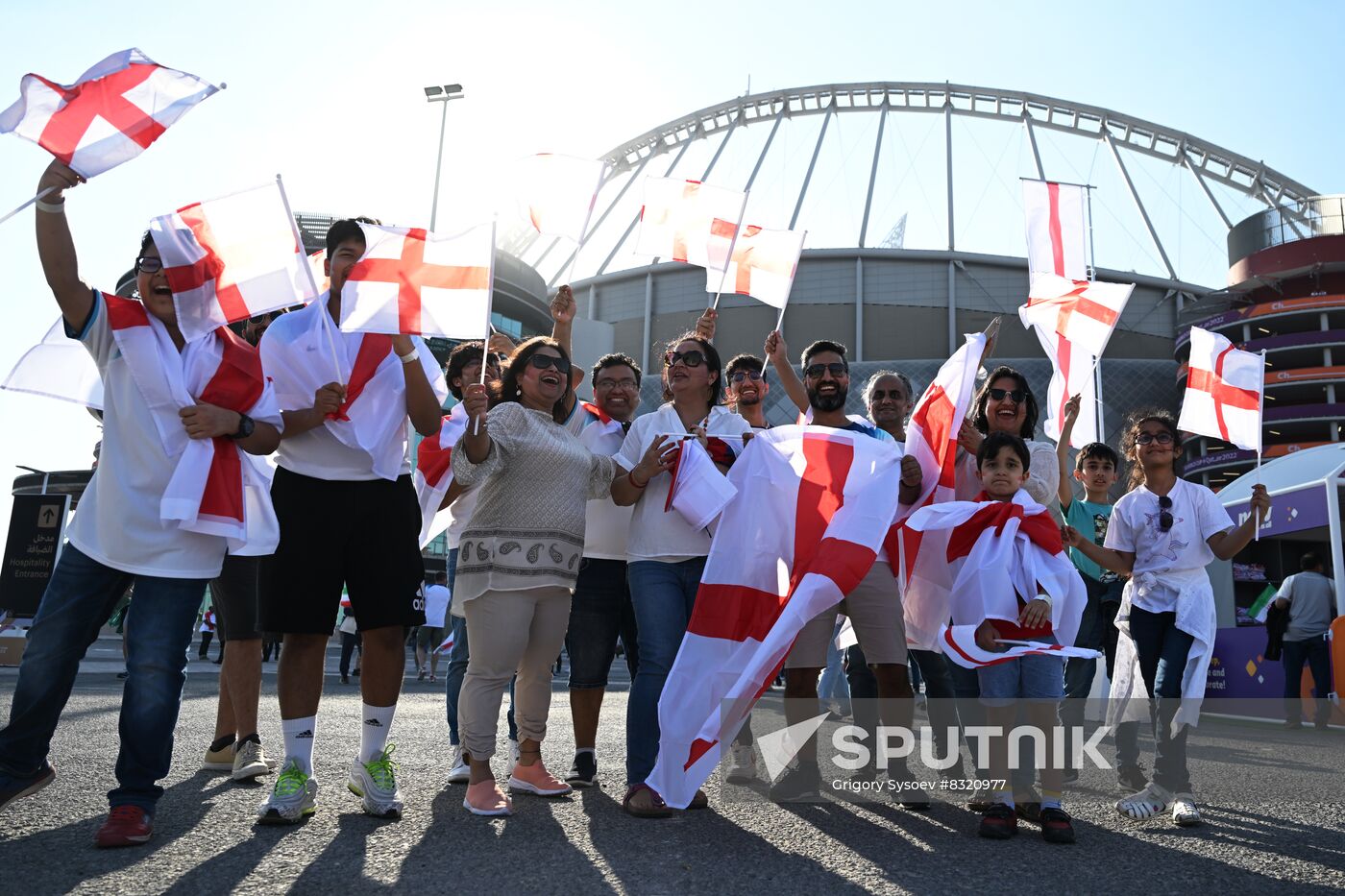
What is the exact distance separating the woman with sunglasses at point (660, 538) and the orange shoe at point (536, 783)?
359 mm

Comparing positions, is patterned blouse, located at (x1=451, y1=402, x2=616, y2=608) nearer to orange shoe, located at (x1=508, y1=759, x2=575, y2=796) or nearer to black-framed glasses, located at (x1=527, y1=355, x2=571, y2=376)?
black-framed glasses, located at (x1=527, y1=355, x2=571, y2=376)

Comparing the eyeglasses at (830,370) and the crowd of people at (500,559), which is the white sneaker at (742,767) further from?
the eyeglasses at (830,370)

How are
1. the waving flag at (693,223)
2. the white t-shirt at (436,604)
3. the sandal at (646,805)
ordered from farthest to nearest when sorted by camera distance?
the white t-shirt at (436,604) → the waving flag at (693,223) → the sandal at (646,805)

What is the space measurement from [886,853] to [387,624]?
5.87 ft

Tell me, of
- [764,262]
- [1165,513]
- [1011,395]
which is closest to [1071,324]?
[764,262]

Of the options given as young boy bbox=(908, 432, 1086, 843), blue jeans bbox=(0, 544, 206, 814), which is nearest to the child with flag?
blue jeans bbox=(0, 544, 206, 814)

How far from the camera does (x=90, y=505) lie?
3.23 meters

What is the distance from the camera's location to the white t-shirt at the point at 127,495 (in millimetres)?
3176

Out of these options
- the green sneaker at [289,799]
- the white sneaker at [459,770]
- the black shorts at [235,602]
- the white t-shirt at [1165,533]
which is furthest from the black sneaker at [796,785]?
the black shorts at [235,602]

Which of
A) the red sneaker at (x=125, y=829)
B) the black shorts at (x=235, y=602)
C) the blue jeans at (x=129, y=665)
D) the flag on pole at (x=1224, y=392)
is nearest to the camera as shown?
the red sneaker at (x=125, y=829)

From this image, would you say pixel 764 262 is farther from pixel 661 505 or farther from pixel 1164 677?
pixel 1164 677

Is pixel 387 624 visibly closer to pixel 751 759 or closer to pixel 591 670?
pixel 591 670

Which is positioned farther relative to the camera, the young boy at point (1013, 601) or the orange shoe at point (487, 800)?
the young boy at point (1013, 601)

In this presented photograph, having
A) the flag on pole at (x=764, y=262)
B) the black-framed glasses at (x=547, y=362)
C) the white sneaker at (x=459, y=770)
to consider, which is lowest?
the white sneaker at (x=459, y=770)
